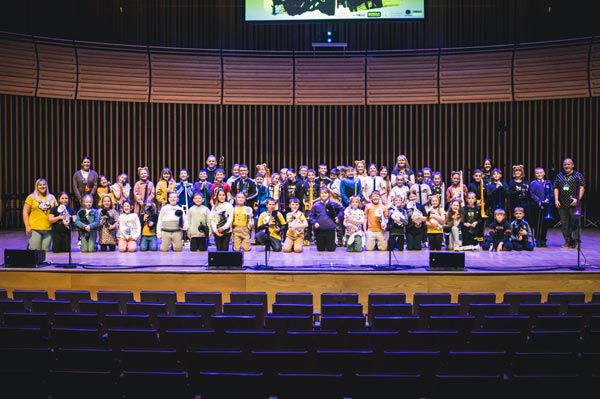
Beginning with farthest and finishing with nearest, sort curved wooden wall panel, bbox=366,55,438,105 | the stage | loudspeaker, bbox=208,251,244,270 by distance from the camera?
curved wooden wall panel, bbox=366,55,438,105 → loudspeaker, bbox=208,251,244,270 → the stage

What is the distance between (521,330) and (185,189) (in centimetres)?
732

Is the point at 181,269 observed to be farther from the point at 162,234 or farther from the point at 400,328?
the point at 400,328

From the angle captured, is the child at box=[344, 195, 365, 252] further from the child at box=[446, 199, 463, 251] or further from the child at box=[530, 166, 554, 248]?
the child at box=[530, 166, 554, 248]

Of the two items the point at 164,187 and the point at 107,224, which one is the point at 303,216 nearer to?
the point at 164,187

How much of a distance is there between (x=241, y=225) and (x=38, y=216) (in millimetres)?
3396

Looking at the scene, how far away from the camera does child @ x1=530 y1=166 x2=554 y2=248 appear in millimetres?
11016

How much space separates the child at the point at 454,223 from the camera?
1055 centimetres

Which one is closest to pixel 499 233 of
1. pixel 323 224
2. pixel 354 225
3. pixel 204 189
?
pixel 354 225

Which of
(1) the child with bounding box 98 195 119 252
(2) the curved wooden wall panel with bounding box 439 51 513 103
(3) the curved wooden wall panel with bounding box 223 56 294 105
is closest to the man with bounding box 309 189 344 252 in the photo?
(1) the child with bounding box 98 195 119 252

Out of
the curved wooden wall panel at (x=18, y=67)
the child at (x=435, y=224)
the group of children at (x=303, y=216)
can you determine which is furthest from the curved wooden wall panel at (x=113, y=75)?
the child at (x=435, y=224)

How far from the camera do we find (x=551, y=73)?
14.2 meters

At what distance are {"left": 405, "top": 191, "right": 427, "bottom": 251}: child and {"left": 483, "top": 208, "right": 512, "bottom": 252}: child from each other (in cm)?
119

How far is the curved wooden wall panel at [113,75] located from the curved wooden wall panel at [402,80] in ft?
18.0

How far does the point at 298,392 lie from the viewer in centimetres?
415
